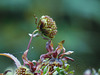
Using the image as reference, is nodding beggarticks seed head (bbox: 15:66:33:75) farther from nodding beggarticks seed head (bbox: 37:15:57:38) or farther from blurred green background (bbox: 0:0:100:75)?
blurred green background (bbox: 0:0:100:75)

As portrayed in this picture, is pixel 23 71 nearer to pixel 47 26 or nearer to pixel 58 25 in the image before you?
pixel 47 26

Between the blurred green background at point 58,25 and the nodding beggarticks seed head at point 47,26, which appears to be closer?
the nodding beggarticks seed head at point 47,26

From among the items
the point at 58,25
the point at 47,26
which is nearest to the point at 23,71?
the point at 47,26

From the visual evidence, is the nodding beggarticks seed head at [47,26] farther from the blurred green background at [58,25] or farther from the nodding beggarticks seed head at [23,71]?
the blurred green background at [58,25]

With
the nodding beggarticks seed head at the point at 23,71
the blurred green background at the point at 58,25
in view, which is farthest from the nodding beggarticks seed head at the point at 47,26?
the blurred green background at the point at 58,25

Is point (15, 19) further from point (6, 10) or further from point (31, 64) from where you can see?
point (31, 64)

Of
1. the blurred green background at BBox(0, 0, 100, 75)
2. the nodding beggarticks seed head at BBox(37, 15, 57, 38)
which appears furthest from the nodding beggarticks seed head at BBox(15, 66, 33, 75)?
the blurred green background at BBox(0, 0, 100, 75)
